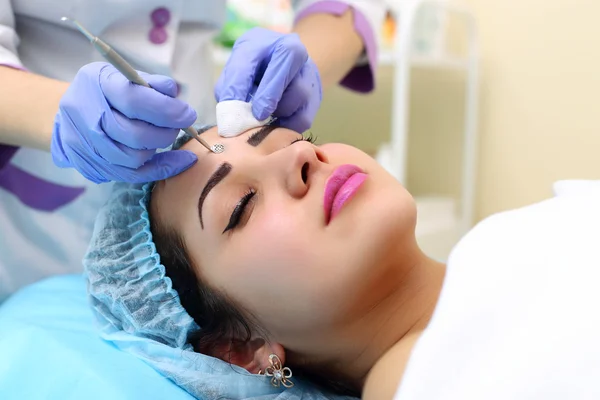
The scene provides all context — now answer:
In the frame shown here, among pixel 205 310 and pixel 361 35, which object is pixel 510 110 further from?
pixel 205 310

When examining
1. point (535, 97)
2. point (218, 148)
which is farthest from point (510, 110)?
point (218, 148)

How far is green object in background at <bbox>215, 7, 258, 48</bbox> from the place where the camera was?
1.91m

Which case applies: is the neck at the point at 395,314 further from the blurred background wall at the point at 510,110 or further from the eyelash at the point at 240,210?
the blurred background wall at the point at 510,110

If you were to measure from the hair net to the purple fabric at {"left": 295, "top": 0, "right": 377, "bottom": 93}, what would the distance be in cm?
72

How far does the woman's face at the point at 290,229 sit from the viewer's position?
0.78 metres

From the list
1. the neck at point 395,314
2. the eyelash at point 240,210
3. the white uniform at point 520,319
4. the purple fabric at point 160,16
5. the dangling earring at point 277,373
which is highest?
the purple fabric at point 160,16

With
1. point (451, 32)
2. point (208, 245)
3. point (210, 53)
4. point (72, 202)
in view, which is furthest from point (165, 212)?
point (451, 32)

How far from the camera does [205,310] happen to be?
90cm

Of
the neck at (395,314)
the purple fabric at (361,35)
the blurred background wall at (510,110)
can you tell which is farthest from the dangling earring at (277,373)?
the blurred background wall at (510,110)

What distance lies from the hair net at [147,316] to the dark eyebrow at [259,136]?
0.22 meters

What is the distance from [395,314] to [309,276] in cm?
19

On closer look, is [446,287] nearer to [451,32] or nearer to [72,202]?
[72,202]

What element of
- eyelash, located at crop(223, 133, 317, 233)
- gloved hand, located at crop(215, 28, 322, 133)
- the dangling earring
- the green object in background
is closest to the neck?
the dangling earring

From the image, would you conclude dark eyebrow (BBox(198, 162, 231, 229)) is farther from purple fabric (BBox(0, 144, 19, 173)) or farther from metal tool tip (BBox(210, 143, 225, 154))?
purple fabric (BBox(0, 144, 19, 173))
